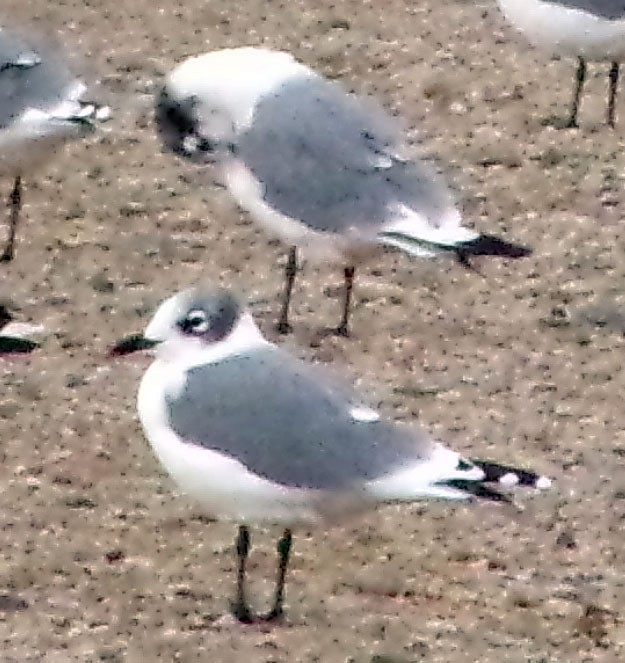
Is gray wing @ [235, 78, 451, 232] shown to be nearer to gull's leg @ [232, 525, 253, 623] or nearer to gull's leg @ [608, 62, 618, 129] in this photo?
gull's leg @ [232, 525, 253, 623]

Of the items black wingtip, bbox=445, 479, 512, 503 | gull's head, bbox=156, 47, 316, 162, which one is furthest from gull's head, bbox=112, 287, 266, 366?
gull's head, bbox=156, 47, 316, 162

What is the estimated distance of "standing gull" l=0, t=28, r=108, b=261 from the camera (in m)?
3.28

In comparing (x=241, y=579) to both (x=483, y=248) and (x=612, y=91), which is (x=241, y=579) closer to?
(x=483, y=248)

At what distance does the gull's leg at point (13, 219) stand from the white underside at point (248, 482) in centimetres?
89

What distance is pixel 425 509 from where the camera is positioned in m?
2.62

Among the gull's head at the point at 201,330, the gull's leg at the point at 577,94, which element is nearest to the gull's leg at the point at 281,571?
the gull's head at the point at 201,330

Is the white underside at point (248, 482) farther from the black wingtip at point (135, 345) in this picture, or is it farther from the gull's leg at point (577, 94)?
the gull's leg at point (577, 94)

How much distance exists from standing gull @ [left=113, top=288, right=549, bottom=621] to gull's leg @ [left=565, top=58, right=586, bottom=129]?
150cm

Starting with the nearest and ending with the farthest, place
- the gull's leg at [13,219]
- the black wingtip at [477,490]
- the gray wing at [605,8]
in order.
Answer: the black wingtip at [477,490]
the gull's leg at [13,219]
the gray wing at [605,8]

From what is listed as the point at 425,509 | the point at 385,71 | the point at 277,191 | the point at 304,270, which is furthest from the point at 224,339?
the point at 385,71

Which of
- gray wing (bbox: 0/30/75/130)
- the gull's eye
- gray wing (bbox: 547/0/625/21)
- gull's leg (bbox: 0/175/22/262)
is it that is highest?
the gull's eye

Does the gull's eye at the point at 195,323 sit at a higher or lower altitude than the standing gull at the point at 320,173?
higher

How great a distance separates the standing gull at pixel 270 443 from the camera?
2.28 m

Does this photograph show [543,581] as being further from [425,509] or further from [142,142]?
[142,142]
